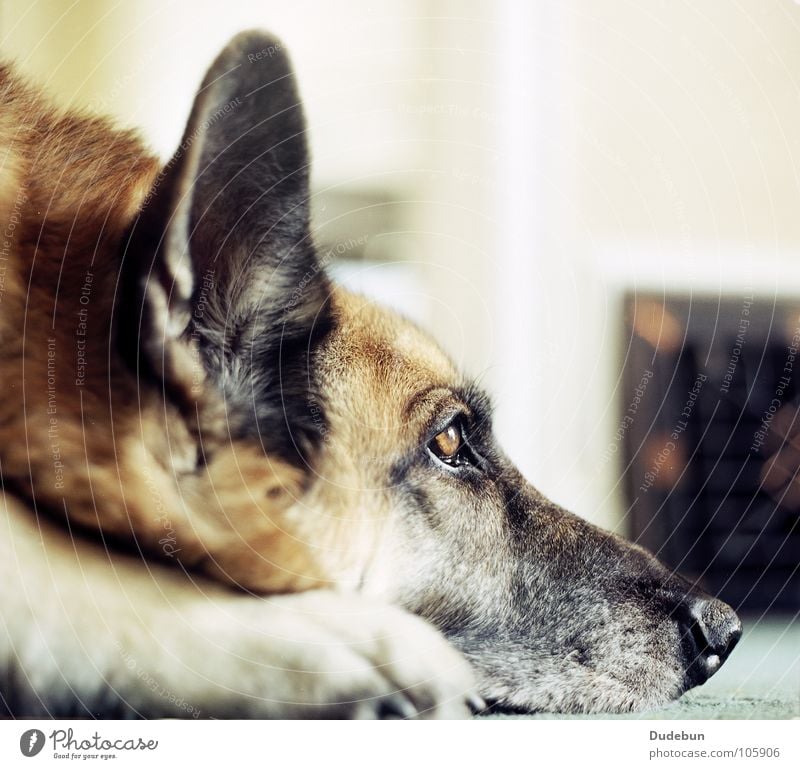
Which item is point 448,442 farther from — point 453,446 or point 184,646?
point 184,646

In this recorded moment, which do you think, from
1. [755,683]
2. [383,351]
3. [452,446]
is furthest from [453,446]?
[755,683]

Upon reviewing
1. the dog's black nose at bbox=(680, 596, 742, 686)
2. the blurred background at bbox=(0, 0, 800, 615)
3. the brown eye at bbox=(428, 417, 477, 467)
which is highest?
the blurred background at bbox=(0, 0, 800, 615)

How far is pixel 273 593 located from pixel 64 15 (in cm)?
58

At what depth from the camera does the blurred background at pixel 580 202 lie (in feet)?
2.47

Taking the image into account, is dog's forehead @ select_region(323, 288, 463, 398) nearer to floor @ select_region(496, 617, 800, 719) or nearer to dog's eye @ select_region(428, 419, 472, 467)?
dog's eye @ select_region(428, 419, 472, 467)

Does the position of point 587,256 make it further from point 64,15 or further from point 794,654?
point 64,15

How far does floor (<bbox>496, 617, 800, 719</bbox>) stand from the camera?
2.41 ft

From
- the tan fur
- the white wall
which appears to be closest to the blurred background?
the white wall

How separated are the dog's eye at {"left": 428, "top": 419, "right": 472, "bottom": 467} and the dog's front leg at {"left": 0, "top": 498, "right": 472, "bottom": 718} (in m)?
0.14

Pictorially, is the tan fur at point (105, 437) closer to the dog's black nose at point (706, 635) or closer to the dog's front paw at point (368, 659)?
the dog's front paw at point (368, 659)

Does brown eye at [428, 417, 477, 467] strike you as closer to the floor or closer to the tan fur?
the tan fur

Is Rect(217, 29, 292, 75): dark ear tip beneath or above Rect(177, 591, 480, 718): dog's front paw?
above

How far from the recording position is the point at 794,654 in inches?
31.2

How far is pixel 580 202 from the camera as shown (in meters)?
0.79
